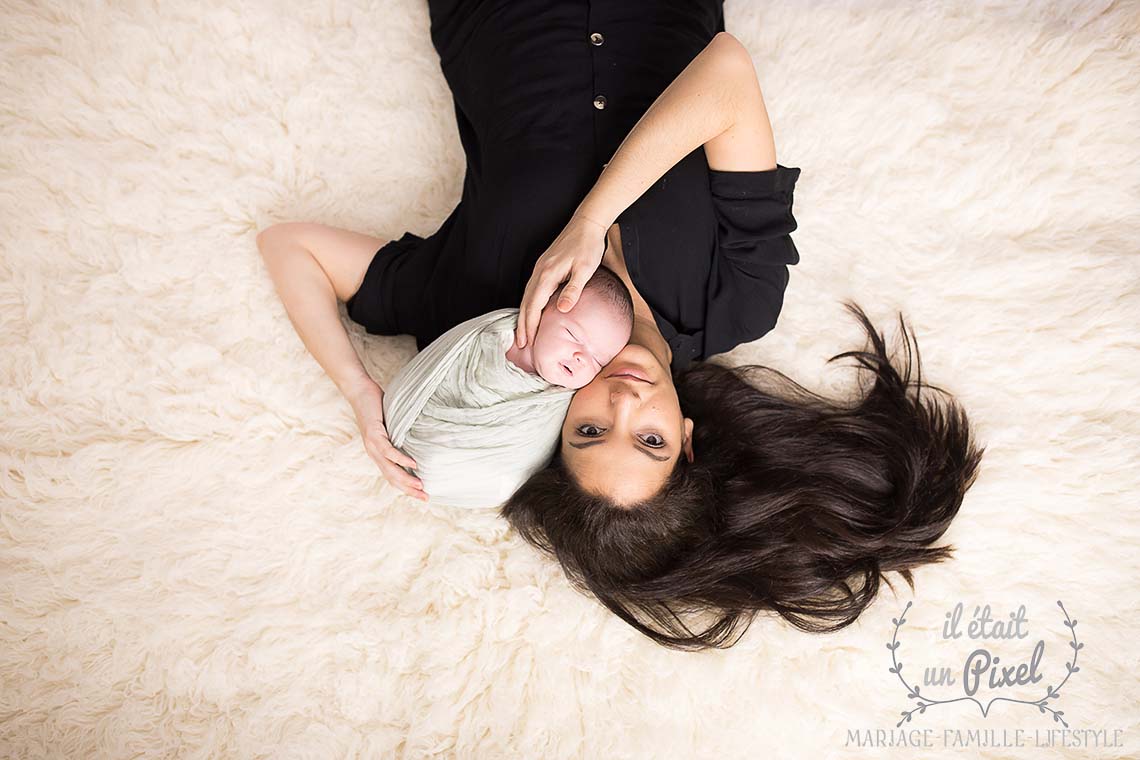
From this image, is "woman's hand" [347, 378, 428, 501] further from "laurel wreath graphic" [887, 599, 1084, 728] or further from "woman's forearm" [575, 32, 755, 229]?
"laurel wreath graphic" [887, 599, 1084, 728]

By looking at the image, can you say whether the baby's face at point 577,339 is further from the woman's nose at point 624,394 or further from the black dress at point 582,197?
the black dress at point 582,197

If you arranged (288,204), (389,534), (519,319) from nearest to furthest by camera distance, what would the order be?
(519,319), (389,534), (288,204)

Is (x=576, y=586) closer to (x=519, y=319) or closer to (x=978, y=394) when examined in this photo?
(x=519, y=319)

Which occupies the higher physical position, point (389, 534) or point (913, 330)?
point (913, 330)

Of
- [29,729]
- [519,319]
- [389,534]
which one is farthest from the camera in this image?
[389,534]

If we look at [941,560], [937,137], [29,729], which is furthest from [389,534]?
[937,137]

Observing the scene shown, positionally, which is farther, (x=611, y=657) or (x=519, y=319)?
(x=611, y=657)

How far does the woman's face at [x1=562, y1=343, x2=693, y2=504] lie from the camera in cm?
121

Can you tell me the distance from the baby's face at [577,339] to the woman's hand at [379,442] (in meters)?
0.30

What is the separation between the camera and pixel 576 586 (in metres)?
1.40

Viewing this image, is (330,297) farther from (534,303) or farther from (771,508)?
(771,508)

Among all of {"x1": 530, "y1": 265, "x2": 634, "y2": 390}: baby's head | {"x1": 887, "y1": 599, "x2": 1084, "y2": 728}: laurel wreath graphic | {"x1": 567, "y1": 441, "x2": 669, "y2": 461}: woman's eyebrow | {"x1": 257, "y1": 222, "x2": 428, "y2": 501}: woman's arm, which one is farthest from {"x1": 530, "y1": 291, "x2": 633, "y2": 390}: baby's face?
{"x1": 887, "y1": 599, "x2": 1084, "y2": 728}: laurel wreath graphic

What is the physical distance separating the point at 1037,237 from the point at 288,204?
145cm

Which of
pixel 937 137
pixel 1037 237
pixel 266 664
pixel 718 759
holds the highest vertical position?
pixel 937 137
